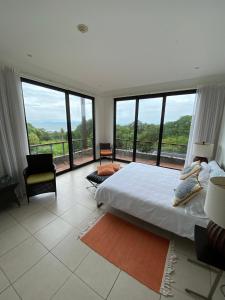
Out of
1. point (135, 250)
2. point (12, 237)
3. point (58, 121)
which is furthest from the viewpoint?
point (58, 121)

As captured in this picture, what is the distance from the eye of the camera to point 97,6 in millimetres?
1292

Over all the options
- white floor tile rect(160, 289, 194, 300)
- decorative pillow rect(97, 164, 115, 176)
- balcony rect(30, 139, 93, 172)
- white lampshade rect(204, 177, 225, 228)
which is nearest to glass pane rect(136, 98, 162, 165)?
balcony rect(30, 139, 93, 172)

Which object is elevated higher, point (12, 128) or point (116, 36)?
point (116, 36)

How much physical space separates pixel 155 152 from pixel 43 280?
4093mm

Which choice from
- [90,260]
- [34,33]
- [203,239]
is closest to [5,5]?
[34,33]

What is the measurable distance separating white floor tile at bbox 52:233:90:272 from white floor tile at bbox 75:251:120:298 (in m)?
0.07

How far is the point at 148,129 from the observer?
443 cm

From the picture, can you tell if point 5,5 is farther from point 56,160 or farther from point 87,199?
point 56,160

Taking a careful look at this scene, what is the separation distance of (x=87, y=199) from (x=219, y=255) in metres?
2.09

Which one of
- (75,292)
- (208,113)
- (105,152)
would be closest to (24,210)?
(75,292)

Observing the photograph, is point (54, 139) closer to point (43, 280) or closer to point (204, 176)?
point (43, 280)

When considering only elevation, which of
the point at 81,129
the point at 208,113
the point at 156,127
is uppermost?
the point at 208,113

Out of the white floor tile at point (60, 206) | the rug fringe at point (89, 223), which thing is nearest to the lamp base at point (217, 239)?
the rug fringe at point (89, 223)

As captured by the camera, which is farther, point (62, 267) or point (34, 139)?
point (34, 139)
